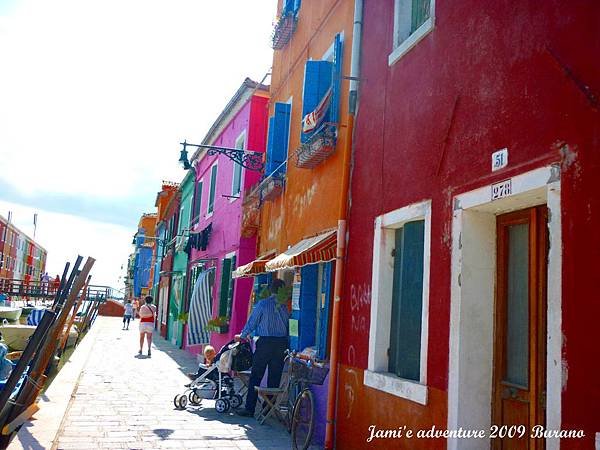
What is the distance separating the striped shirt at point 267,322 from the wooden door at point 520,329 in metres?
4.32

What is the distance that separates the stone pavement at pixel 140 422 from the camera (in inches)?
261

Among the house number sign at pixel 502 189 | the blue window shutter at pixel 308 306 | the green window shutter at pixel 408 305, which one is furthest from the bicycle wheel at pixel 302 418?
the house number sign at pixel 502 189

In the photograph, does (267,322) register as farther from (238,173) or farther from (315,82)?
(238,173)

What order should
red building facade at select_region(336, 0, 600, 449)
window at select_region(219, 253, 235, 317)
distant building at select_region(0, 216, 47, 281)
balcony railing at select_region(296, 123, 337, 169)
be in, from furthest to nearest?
distant building at select_region(0, 216, 47, 281) → window at select_region(219, 253, 235, 317) → balcony railing at select_region(296, 123, 337, 169) → red building facade at select_region(336, 0, 600, 449)

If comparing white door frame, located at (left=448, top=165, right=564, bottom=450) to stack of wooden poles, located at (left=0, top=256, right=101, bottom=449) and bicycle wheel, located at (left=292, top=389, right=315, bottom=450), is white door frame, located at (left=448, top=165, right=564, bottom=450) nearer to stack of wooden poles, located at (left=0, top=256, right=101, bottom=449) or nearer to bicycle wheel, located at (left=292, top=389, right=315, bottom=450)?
bicycle wheel, located at (left=292, top=389, right=315, bottom=450)

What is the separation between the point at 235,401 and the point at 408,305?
396cm

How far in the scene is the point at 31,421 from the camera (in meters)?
7.08

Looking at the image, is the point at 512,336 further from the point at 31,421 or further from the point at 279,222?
the point at 279,222

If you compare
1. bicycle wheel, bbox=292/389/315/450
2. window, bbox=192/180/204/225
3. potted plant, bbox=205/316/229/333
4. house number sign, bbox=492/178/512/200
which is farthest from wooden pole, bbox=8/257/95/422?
window, bbox=192/180/204/225

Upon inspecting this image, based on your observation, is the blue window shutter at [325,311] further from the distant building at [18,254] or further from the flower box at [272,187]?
the distant building at [18,254]

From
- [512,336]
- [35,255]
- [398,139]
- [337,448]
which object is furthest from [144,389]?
[35,255]

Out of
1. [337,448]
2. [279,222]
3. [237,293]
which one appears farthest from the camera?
[237,293]

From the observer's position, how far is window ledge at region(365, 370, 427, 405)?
498 centimetres

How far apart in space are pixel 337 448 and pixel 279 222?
4639mm
